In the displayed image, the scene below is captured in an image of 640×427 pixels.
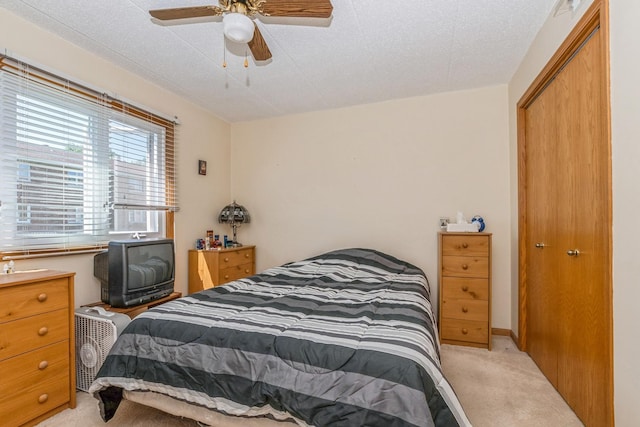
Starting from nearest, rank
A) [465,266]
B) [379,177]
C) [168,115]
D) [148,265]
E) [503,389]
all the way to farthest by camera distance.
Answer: [503,389]
[148,265]
[465,266]
[168,115]
[379,177]

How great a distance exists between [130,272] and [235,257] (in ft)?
4.21

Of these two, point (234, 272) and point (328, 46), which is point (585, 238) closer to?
point (328, 46)

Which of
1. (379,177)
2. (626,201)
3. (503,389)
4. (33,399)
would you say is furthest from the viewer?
(379,177)

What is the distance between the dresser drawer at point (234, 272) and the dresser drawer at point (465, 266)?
222cm

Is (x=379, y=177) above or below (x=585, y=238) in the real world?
above

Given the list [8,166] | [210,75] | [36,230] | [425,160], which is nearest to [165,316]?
[36,230]

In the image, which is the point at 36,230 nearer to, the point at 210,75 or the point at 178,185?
the point at 178,185

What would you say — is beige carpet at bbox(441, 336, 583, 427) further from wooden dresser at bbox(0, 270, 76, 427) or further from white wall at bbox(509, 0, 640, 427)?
wooden dresser at bbox(0, 270, 76, 427)

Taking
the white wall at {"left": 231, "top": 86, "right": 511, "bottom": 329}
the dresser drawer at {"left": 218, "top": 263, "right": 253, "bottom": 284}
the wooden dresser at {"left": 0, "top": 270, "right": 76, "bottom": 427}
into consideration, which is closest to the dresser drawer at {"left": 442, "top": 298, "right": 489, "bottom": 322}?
the white wall at {"left": 231, "top": 86, "right": 511, "bottom": 329}

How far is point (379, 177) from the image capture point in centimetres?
348

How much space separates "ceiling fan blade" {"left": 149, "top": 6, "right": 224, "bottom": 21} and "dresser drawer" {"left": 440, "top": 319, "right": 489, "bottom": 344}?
2911 millimetres

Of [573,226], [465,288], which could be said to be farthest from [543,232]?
[465,288]

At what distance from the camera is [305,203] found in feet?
12.5

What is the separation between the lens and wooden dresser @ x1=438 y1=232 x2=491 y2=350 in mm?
2705
